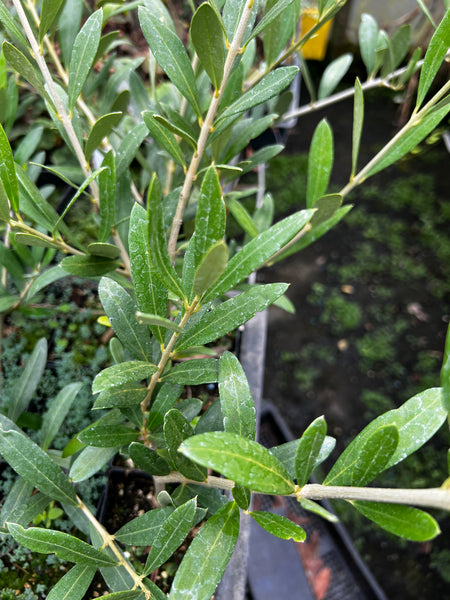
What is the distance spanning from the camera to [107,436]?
611mm

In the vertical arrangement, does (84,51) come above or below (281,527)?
above

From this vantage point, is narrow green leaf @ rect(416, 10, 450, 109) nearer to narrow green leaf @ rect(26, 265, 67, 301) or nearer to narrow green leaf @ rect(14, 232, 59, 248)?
narrow green leaf @ rect(14, 232, 59, 248)

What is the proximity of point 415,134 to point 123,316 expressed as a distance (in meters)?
0.48

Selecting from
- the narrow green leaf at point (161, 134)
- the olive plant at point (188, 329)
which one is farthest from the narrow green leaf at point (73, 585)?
the narrow green leaf at point (161, 134)

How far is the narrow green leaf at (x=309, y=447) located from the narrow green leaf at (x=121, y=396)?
222mm

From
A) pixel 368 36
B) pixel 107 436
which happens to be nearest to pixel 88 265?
pixel 107 436

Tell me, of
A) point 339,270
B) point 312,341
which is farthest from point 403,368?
point 339,270

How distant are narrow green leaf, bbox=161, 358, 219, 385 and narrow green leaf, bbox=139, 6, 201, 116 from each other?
37 cm

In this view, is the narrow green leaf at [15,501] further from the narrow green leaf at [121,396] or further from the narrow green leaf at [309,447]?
the narrow green leaf at [309,447]

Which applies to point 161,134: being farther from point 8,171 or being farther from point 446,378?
point 446,378

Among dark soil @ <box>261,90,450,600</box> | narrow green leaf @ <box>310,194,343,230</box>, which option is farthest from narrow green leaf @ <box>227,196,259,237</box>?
dark soil @ <box>261,90,450,600</box>

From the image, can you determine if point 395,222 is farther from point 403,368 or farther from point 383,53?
point 383,53

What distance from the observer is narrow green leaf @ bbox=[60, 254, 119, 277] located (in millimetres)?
661

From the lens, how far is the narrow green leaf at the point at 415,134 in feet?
1.96
